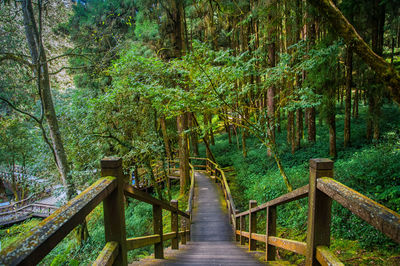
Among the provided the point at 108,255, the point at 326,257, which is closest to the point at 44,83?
the point at 108,255

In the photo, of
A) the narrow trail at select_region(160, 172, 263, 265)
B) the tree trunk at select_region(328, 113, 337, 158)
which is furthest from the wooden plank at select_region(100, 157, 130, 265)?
the tree trunk at select_region(328, 113, 337, 158)

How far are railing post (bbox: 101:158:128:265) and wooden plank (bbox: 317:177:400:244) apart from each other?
1463 millimetres

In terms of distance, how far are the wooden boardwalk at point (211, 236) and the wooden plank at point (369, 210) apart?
2036 millimetres

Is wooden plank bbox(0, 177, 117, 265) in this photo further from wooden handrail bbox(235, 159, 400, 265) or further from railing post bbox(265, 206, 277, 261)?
railing post bbox(265, 206, 277, 261)

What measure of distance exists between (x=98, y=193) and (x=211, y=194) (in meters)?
9.16

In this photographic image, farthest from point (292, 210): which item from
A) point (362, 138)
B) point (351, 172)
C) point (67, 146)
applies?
point (67, 146)

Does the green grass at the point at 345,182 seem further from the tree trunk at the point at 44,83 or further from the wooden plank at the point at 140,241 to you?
the tree trunk at the point at 44,83

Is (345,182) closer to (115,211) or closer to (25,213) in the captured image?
(115,211)

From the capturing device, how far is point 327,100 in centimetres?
812

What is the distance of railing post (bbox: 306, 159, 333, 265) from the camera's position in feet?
4.70

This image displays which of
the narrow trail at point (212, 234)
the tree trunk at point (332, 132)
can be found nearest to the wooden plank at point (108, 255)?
the narrow trail at point (212, 234)

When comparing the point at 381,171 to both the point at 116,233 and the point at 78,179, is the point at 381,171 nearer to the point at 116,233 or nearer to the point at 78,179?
the point at 116,233

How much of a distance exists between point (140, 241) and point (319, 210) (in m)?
1.80

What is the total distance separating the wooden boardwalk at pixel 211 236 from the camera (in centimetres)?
297
